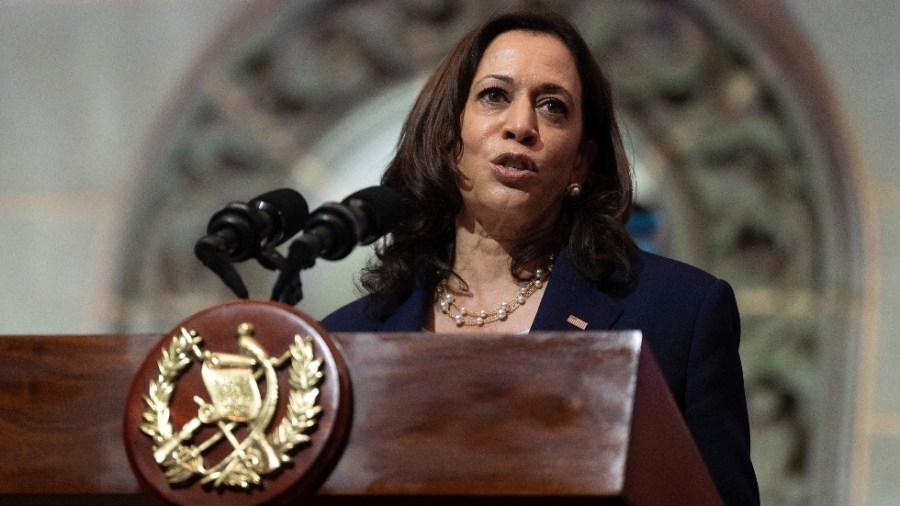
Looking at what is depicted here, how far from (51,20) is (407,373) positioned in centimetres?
299

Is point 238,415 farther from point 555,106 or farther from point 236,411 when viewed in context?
point 555,106

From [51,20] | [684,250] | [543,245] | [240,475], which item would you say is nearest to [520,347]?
[240,475]

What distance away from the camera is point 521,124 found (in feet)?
8.09

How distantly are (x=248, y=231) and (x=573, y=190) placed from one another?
78 cm

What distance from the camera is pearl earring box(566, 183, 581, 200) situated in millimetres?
2609

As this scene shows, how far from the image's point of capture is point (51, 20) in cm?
434

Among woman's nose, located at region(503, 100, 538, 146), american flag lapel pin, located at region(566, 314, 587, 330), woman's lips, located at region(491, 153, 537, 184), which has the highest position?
woman's nose, located at region(503, 100, 538, 146)

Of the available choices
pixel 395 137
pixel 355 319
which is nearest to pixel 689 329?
pixel 355 319

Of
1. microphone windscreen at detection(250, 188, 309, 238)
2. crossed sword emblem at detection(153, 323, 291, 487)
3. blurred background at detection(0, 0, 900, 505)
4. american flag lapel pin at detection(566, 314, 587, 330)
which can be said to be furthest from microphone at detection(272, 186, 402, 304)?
blurred background at detection(0, 0, 900, 505)

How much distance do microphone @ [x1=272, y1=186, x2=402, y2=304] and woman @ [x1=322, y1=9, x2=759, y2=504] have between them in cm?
34

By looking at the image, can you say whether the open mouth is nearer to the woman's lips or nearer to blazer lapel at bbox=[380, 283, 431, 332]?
the woman's lips

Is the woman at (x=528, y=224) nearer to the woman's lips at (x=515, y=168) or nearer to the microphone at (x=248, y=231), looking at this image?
the woman's lips at (x=515, y=168)

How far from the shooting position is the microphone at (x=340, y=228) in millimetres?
1961

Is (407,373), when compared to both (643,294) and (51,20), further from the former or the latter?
(51,20)
